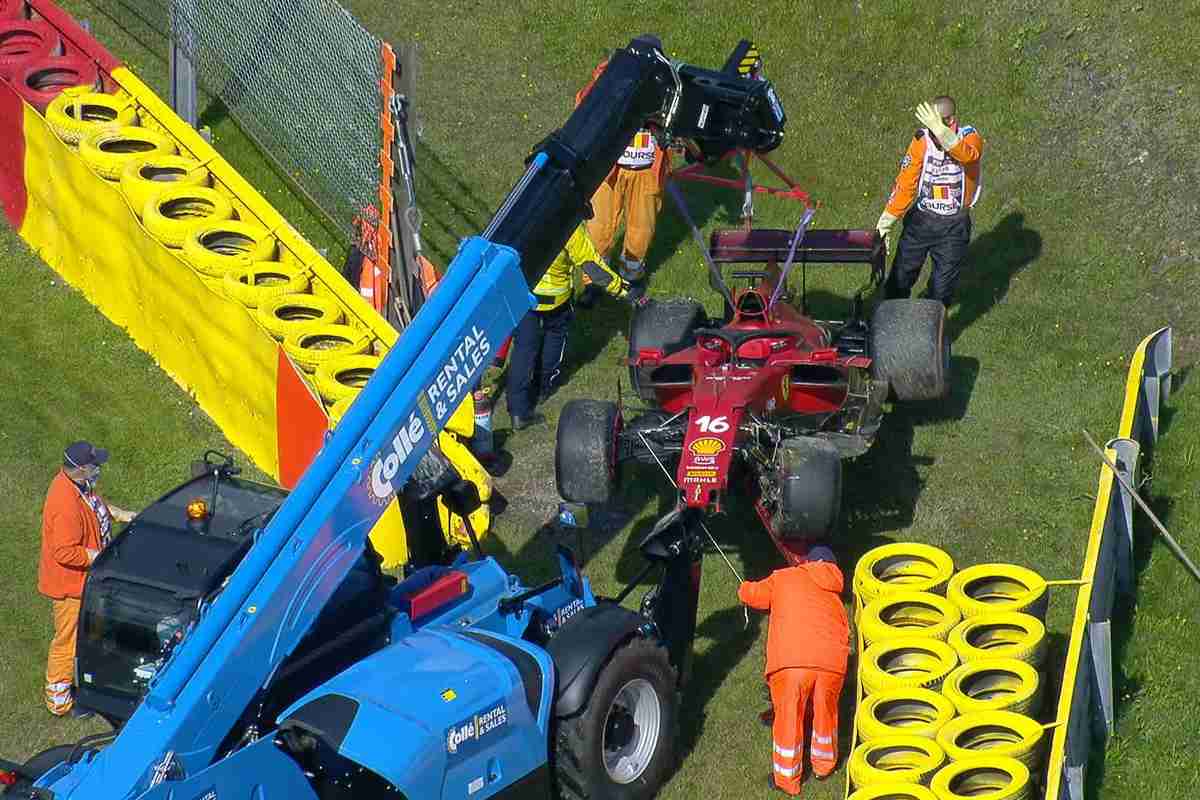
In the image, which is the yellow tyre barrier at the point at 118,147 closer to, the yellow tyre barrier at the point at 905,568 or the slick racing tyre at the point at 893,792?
the yellow tyre barrier at the point at 905,568

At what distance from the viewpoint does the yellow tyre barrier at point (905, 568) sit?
37.6 ft

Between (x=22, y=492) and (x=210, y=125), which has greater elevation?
(x=210, y=125)

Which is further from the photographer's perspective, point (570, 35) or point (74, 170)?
point (570, 35)

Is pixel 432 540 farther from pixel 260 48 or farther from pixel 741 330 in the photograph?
pixel 260 48

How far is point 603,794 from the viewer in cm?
1020

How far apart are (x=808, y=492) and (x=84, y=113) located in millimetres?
8499

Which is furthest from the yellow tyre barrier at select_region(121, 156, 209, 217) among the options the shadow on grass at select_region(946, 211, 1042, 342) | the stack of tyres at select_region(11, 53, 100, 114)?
the shadow on grass at select_region(946, 211, 1042, 342)

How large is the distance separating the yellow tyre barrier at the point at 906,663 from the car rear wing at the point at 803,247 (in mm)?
4440

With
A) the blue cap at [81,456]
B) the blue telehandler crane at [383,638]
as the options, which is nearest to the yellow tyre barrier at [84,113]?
the blue cap at [81,456]

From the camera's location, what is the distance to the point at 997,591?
37.6ft

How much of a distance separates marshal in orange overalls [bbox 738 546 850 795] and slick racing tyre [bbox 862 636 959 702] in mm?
208

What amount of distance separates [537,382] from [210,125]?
565cm

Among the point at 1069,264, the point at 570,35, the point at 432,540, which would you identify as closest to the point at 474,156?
the point at 570,35

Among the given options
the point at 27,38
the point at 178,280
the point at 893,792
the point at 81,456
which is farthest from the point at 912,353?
the point at 27,38
